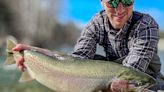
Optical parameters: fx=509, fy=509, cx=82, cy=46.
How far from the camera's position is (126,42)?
5.02m

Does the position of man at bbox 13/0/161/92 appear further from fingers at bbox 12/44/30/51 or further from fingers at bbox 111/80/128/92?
fingers at bbox 111/80/128/92

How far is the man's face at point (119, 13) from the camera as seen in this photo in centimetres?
475

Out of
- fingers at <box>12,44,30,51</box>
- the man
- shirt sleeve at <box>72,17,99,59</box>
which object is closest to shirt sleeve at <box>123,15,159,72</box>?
the man

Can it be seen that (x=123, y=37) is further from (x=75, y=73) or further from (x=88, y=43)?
(x=75, y=73)

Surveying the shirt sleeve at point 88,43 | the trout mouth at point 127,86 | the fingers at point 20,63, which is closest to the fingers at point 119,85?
the trout mouth at point 127,86

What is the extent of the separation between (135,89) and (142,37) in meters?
0.83

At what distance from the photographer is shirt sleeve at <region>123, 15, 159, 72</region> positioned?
4707mm

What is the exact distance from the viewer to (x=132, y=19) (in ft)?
16.3

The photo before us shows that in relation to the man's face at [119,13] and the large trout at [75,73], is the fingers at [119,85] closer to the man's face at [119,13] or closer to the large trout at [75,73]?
the large trout at [75,73]

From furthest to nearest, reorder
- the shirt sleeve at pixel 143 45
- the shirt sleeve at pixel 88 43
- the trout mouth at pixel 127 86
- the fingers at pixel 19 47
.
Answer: the shirt sleeve at pixel 88 43 < the fingers at pixel 19 47 < the shirt sleeve at pixel 143 45 < the trout mouth at pixel 127 86

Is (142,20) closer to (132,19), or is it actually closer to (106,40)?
(132,19)

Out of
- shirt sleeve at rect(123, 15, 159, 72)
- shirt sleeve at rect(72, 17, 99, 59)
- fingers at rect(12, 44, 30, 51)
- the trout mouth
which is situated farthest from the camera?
shirt sleeve at rect(72, 17, 99, 59)

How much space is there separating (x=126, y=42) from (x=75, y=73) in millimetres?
829

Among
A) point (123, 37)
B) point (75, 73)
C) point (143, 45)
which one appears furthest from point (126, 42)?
point (75, 73)
